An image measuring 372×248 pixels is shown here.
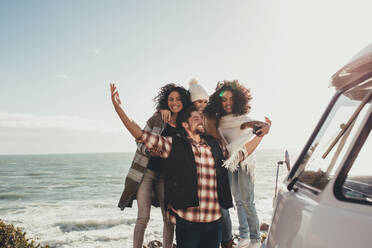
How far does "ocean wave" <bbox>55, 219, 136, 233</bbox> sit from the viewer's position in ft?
45.0

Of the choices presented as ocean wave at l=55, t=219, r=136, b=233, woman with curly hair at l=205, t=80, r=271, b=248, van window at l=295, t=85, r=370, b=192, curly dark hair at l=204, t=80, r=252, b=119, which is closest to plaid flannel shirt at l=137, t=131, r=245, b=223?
van window at l=295, t=85, r=370, b=192

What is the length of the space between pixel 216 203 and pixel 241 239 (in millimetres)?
1906

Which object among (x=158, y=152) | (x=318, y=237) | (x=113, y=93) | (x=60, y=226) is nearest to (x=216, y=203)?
(x=158, y=152)

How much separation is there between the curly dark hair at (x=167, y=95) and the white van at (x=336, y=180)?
1.93 metres

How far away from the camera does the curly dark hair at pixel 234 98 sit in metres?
4.02

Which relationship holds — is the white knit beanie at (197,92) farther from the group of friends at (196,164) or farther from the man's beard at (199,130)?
the man's beard at (199,130)

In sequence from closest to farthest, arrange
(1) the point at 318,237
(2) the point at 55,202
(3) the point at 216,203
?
(1) the point at 318,237 → (3) the point at 216,203 → (2) the point at 55,202

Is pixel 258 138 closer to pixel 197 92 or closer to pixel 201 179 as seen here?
pixel 201 179

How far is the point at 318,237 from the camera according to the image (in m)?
1.01

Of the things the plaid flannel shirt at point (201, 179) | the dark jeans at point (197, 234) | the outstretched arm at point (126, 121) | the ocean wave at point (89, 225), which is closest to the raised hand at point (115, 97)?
the outstretched arm at point (126, 121)

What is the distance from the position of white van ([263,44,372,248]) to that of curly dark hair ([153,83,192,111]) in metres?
1.93

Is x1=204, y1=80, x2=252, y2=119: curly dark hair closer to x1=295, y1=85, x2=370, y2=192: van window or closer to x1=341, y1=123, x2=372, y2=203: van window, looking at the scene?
x1=295, y1=85, x2=370, y2=192: van window

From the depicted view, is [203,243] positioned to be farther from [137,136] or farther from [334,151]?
[334,151]

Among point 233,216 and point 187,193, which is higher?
point 187,193
